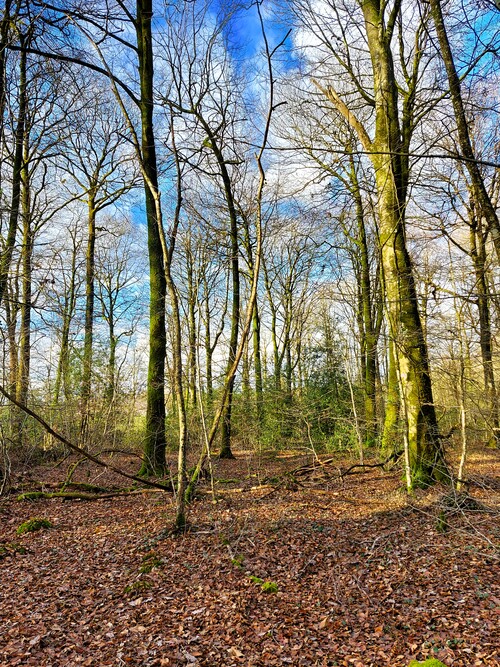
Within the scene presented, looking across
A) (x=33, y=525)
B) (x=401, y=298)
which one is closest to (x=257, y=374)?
(x=401, y=298)

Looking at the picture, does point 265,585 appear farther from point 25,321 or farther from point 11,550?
point 25,321

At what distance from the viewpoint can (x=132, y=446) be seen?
14.5 m

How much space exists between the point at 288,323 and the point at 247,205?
6.30 meters

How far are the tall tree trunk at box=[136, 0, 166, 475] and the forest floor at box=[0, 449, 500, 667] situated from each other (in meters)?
1.97

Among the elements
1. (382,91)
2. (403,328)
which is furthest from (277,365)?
(382,91)

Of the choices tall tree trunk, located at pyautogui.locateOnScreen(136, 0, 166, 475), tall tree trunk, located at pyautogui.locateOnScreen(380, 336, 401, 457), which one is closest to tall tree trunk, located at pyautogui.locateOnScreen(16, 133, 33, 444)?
tall tree trunk, located at pyautogui.locateOnScreen(136, 0, 166, 475)

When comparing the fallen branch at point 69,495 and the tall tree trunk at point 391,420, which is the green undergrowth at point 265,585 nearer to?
the fallen branch at point 69,495

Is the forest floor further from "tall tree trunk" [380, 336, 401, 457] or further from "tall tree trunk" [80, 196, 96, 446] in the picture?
"tall tree trunk" [80, 196, 96, 446]

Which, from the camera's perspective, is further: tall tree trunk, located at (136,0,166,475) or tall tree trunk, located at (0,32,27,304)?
tall tree trunk, located at (136,0,166,475)

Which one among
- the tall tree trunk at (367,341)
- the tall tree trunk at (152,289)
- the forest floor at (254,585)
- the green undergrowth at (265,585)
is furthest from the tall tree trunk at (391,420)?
the green undergrowth at (265,585)

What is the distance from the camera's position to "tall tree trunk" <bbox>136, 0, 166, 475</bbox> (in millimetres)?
8703

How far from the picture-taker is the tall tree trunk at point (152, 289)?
28.6 feet

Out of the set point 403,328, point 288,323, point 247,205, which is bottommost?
point 403,328

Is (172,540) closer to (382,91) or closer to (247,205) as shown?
(382,91)
